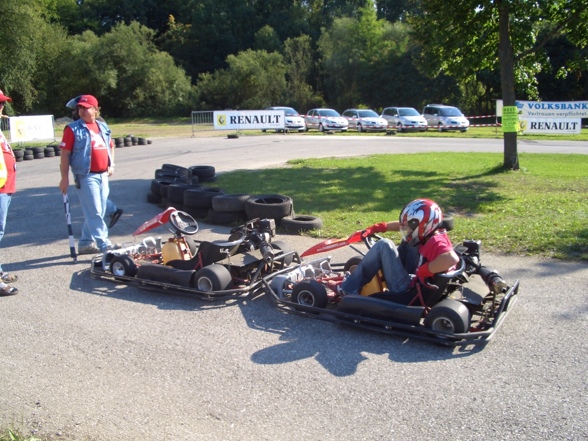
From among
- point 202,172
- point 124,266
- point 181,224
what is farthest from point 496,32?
point 124,266

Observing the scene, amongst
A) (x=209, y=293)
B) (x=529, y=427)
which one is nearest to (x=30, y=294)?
(x=209, y=293)

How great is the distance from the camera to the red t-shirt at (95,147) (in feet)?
24.2

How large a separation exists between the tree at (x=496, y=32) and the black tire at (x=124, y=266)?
10728 millimetres

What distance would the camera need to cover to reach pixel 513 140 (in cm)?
1484

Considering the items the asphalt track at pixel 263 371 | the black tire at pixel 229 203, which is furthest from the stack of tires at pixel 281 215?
the asphalt track at pixel 263 371

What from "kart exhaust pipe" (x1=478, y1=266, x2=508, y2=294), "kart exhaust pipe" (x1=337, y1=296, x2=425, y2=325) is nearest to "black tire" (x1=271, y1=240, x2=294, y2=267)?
"kart exhaust pipe" (x1=337, y1=296, x2=425, y2=325)

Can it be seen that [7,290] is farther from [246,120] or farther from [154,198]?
[246,120]

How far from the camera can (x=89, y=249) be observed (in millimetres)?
7805

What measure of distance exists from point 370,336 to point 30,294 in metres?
3.65

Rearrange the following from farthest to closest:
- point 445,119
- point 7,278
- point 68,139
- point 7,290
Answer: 1. point 445,119
2. point 68,139
3. point 7,278
4. point 7,290

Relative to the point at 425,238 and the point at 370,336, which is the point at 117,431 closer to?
the point at 370,336

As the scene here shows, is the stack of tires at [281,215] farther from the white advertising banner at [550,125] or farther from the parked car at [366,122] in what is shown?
the parked car at [366,122]

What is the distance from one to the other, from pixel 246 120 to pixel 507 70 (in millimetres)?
18823

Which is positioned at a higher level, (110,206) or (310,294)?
(110,206)
